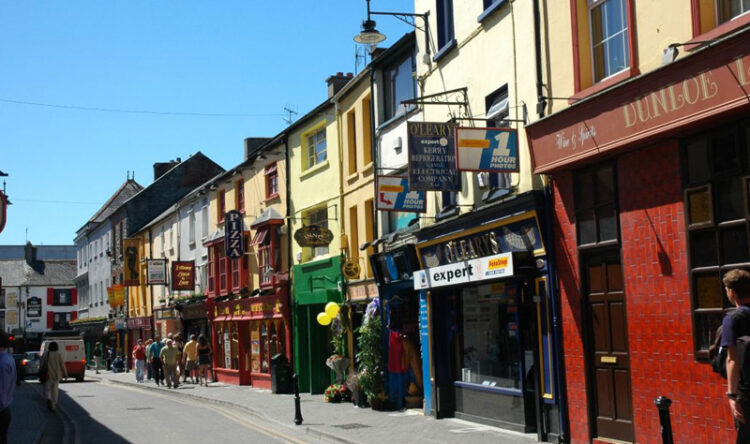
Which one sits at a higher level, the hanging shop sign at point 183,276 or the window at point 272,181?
the window at point 272,181

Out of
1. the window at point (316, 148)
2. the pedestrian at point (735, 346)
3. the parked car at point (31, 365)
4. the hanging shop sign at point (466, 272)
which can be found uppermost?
the window at point (316, 148)

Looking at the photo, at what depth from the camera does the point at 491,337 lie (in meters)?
16.2

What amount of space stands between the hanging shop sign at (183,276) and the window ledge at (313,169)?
1343 centimetres

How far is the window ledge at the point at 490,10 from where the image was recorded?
15016 millimetres

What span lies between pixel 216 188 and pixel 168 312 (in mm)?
9776

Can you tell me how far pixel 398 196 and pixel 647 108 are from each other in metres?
8.40

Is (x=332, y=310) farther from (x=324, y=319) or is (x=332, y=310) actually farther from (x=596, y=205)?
(x=596, y=205)

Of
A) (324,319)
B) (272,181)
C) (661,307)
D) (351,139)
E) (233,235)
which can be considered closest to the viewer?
(661,307)

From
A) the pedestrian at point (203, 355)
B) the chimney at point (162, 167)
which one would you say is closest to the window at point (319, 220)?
the pedestrian at point (203, 355)

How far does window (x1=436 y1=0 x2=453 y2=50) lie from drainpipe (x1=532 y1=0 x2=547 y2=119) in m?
4.10

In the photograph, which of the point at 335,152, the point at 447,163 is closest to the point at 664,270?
the point at 447,163

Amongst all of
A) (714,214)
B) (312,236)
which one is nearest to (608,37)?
(714,214)

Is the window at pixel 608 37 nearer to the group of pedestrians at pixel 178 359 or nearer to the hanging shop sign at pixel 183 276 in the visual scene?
the group of pedestrians at pixel 178 359

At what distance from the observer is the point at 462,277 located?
15.9 m
